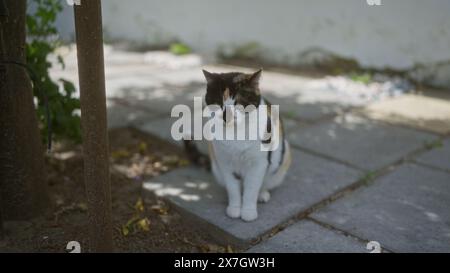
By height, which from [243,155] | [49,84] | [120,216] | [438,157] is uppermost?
[49,84]

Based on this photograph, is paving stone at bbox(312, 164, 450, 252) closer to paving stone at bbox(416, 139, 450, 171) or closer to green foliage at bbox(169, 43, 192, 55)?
paving stone at bbox(416, 139, 450, 171)

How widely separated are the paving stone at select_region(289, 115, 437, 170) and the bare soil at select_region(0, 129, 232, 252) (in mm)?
1216

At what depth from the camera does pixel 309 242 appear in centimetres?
260

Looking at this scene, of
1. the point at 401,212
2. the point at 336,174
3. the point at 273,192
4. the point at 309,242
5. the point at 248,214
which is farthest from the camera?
the point at 336,174

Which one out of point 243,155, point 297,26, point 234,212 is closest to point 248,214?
point 234,212

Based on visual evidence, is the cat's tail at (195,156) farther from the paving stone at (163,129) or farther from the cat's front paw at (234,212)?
the cat's front paw at (234,212)

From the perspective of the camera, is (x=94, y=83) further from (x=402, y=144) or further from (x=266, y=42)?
(x=266, y=42)

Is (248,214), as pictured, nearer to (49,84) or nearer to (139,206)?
(139,206)

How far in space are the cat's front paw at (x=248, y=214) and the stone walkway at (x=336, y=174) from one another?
1.5 inches

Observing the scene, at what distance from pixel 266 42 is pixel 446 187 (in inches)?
172

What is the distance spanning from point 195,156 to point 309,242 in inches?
48.7

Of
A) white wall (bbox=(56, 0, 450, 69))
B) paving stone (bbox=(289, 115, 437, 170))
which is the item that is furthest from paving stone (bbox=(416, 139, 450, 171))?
white wall (bbox=(56, 0, 450, 69))

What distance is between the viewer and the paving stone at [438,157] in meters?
3.63
